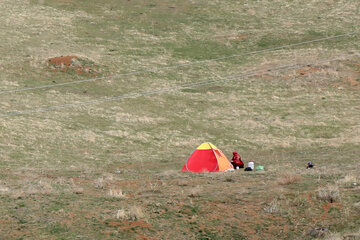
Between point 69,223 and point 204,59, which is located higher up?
point 204,59

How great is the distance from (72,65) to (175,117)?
50.2ft

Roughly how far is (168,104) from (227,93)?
7.17 metres

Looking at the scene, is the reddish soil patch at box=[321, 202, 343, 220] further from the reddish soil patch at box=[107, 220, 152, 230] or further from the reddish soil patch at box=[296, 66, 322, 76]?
the reddish soil patch at box=[296, 66, 322, 76]

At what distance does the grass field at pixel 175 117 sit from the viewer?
17.9 meters

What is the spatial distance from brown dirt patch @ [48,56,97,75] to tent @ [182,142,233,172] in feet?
88.5

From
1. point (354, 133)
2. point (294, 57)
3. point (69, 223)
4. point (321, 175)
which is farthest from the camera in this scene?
point (294, 57)

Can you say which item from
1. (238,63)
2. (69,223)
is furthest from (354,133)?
(69,223)

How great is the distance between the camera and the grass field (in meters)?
17.9

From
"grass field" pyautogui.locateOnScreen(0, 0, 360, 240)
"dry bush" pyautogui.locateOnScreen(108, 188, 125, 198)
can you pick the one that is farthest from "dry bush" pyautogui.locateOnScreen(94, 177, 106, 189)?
"dry bush" pyautogui.locateOnScreen(108, 188, 125, 198)

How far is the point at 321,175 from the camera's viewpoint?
22.9m

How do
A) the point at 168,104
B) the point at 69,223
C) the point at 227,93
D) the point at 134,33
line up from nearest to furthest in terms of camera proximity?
1. the point at 69,223
2. the point at 168,104
3. the point at 227,93
4. the point at 134,33

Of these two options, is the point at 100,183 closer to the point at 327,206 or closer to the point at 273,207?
the point at 273,207

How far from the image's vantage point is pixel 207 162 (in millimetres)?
29812

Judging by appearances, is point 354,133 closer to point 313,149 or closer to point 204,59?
point 313,149
